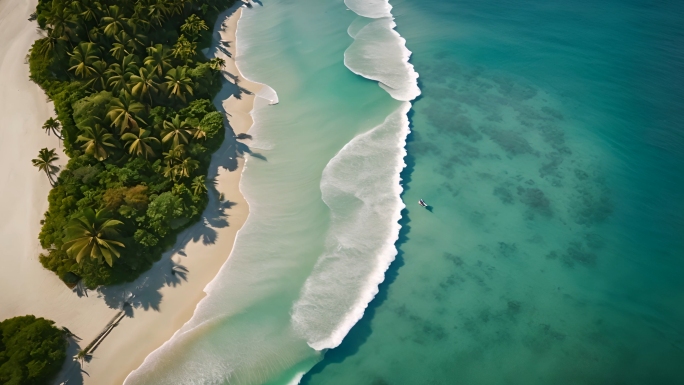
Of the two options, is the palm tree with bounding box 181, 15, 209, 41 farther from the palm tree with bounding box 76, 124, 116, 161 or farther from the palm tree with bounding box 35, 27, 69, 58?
the palm tree with bounding box 76, 124, 116, 161

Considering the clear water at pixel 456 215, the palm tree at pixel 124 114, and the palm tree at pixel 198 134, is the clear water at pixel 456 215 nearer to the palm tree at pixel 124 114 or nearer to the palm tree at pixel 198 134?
the palm tree at pixel 198 134

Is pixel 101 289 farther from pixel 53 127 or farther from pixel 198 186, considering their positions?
pixel 53 127

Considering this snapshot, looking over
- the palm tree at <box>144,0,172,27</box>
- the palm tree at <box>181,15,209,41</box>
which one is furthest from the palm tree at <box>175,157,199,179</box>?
the palm tree at <box>181,15,209,41</box>

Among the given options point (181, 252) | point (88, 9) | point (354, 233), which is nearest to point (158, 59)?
point (88, 9)

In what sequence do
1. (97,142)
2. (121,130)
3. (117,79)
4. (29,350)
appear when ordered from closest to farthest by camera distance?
(29,350)
(97,142)
(121,130)
(117,79)

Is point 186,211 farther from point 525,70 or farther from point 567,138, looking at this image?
point 525,70

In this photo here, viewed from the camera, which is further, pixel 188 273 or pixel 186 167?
pixel 186 167

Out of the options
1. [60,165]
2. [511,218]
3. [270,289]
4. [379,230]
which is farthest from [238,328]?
[511,218]
